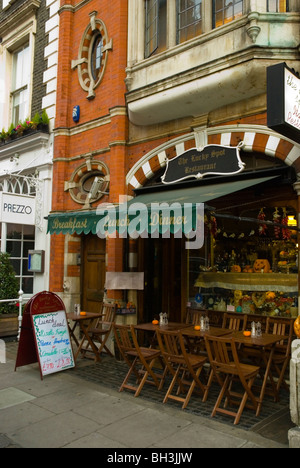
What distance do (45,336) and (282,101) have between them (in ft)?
16.3

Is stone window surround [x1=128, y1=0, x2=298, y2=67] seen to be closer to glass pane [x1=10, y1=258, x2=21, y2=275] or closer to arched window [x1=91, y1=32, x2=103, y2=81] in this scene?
arched window [x1=91, y1=32, x2=103, y2=81]

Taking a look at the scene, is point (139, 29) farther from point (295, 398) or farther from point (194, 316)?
point (295, 398)

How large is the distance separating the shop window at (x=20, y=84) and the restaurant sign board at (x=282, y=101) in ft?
29.5

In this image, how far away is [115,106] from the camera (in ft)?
28.0

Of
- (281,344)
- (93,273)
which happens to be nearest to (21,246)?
(93,273)

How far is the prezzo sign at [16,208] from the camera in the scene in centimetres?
918

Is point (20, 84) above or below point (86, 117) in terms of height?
above

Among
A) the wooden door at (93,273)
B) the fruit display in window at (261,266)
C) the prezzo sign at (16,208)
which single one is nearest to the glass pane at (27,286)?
the prezzo sign at (16,208)

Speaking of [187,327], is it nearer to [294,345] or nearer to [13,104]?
[294,345]

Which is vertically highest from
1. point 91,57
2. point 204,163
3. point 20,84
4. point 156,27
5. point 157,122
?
point 20,84

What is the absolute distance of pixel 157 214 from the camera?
5848 millimetres

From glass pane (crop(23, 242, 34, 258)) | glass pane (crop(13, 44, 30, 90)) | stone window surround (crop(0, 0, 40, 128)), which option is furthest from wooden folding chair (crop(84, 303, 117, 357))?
glass pane (crop(13, 44, 30, 90))

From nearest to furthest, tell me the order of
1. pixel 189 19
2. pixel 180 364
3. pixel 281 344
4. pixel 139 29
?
1. pixel 180 364
2. pixel 281 344
3. pixel 189 19
4. pixel 139 29

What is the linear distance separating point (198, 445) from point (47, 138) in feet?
28.0
